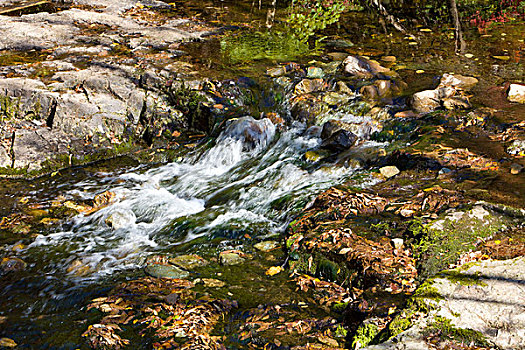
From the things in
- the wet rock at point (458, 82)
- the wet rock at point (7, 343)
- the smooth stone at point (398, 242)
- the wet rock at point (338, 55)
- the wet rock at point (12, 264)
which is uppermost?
the wet rock at point (338, 55)

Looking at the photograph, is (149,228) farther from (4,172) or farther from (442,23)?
(442,23)

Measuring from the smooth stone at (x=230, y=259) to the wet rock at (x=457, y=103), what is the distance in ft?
13.6

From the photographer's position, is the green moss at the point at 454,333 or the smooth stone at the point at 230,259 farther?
the smooth stone at the point at 230,259

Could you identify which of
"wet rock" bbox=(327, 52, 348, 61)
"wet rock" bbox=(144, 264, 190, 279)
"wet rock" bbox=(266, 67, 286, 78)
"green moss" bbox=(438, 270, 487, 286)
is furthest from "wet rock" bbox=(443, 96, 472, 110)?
"wet rock" bbox=(144, 264, 190, 279)

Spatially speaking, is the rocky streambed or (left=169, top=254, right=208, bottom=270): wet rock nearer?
the rocky streambed

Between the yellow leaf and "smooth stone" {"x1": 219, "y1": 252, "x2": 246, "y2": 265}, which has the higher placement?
the yellow leaf

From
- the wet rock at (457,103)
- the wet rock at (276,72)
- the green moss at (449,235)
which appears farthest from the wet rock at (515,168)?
the wet rock at (276,72)

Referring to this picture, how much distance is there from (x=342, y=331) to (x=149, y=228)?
3040 millimetres

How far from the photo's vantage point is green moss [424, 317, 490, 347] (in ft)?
8.77

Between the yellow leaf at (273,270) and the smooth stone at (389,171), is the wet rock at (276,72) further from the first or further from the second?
the yellow leaf at (273,270)

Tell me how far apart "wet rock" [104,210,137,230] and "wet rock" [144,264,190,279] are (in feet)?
4.20

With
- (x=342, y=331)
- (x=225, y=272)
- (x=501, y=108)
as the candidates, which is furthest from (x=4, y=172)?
(x=501, y=108)

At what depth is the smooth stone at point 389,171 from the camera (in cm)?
523

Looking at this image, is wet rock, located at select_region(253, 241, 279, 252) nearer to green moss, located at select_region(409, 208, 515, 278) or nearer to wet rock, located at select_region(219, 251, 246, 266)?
wet rock, located at select_region(219, 251, 246, 266)
